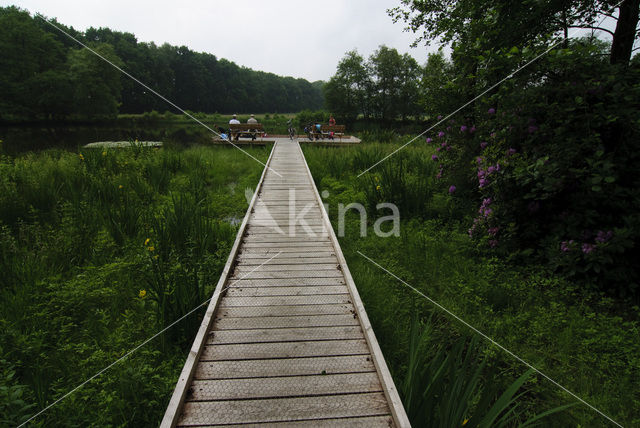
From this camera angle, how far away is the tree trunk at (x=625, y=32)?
150 inches

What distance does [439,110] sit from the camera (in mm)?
5711

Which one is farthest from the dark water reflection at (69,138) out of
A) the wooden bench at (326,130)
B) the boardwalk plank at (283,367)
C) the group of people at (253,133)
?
the boardwalk plank at (283,367)

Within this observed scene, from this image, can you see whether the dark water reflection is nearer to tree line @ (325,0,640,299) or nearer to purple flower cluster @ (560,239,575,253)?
tree line @ (325,0,640,299)

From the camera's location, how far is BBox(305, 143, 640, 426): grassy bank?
226cm

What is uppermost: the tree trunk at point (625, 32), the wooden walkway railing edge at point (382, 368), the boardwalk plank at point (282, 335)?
the tree trunk at point (625, 32)

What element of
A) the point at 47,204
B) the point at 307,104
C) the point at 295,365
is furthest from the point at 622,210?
the point at 307,104

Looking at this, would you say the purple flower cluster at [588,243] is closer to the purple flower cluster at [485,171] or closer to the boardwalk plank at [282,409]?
the purple flower cluster at [485,171]

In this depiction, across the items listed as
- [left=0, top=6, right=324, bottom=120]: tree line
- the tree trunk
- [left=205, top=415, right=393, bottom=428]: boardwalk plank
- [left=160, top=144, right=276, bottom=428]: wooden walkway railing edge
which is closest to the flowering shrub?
the tree trunk

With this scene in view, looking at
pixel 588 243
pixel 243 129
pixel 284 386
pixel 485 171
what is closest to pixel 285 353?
pixel 284 386

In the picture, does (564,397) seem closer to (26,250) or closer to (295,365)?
(295,365)

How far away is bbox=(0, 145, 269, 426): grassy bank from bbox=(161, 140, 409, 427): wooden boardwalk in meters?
0.36

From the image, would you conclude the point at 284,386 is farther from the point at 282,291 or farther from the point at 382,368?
the point at 282,291

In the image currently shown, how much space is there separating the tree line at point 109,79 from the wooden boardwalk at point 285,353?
36789mm

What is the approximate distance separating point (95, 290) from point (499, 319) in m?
4.23
